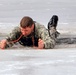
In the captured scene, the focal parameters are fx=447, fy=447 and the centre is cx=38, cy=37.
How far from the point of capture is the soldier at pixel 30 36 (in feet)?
17.4

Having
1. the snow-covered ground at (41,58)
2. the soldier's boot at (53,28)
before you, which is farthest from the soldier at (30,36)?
the soldier's boot at (53,28)

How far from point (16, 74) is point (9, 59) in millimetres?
608

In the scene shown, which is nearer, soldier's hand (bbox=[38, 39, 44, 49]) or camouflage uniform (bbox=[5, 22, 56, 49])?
soldier's hand (bbox=[38, 39, 44, 49])

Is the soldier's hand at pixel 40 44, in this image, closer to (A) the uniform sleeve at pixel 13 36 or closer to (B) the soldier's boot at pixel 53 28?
(A) the uniform sleeve at pixel 13 36

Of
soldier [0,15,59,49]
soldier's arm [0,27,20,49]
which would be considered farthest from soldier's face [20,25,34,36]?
soldier's arm [0,27,20,49]

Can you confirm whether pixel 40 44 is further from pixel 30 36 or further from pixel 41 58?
pixel 41 58

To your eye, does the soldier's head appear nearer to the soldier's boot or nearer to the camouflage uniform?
the camouflage uniform

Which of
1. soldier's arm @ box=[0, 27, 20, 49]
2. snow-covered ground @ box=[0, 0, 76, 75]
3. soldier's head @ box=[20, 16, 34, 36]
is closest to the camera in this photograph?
snow-covered ground @ box=[0, 0, 76, 75]

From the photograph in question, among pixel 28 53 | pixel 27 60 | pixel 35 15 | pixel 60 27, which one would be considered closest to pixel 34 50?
pixel 28 53

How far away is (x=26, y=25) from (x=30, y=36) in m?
0.29

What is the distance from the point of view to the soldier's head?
5270 millimetres

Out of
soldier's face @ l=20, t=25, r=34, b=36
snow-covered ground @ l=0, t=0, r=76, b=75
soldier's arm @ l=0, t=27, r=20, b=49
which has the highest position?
soldier's face @ l=20, t=25, r=34, b=36

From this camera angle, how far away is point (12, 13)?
8430 millimetres

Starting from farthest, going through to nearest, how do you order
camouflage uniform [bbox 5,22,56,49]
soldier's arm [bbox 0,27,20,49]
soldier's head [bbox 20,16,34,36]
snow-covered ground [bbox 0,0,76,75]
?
1. soldier's arm [bbox 0,27,20,49]
2. camouflage uniform [bbox 5,22,56,49]
3. soldier's head [bbox 20,16,34,36]
4. snow-covered ground [bbox 0,0,76,75]
